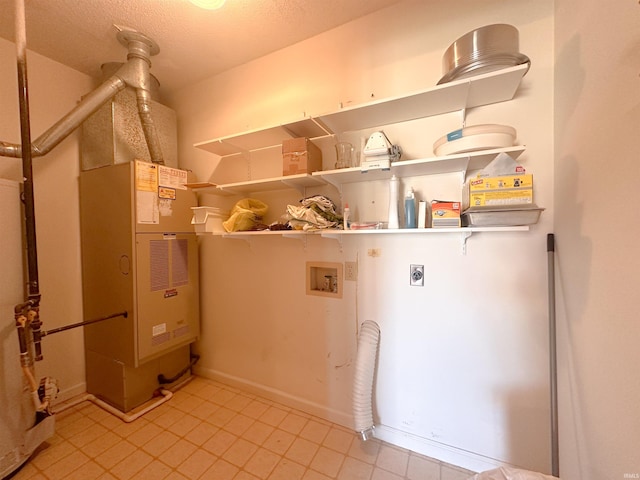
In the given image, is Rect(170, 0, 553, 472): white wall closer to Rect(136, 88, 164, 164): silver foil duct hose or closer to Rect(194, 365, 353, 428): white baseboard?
Rect(194, 365, 353, 428): white baseboard

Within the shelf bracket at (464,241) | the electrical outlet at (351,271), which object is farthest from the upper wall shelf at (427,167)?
the electrical outlet at (351,271)

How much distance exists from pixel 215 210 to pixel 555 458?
225cm

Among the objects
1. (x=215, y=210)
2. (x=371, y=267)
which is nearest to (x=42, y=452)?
(x=215, y=210)

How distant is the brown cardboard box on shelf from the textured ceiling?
2.72 feet

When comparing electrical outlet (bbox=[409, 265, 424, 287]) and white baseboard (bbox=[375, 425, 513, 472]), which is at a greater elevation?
electrical outlet (bbox=[409, 265, 424, 287])

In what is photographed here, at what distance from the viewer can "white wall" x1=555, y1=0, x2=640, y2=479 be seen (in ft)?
2.16

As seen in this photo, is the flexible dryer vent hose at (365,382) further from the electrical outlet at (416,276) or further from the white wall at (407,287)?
the electrical outlet at (416,276)

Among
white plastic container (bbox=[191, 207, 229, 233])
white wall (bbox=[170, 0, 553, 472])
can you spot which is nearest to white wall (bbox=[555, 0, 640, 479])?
white wall (bbox=[170, 0, 553, 472])

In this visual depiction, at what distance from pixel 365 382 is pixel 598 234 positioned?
126 cm

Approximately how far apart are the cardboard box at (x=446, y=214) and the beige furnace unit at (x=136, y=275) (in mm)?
1870

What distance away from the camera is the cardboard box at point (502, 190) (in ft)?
3.20

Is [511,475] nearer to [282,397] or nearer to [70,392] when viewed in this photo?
[282,397]

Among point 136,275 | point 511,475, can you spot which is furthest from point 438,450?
point 136,275

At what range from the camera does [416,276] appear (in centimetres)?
141
